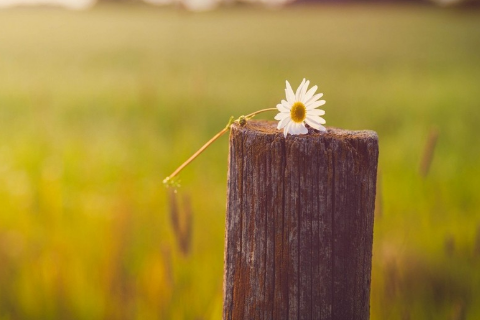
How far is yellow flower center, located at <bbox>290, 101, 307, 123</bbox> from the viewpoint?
1250mm

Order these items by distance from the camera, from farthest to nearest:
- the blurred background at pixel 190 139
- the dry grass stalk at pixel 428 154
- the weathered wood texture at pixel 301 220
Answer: the blurred background at pixel 190 139 < the dry grass stalk at pixel 428 154 < the weathered wood texture at pixel 301 220

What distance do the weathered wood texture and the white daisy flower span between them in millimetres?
20

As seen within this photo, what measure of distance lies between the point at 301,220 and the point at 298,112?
22 cm

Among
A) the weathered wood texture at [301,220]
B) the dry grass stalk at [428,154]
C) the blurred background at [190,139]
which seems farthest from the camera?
the blurred background at [190,139]

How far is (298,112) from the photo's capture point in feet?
4.12

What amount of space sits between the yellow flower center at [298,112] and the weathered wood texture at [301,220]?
0.13ft

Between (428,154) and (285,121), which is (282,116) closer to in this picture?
(285,121)

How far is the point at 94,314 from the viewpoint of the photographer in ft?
8.35

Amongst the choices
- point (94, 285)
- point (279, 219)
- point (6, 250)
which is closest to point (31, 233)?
point (6, 250)

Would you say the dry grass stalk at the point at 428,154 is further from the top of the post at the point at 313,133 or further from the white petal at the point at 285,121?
the white petal at the point at 285,121

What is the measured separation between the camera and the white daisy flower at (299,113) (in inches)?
48.2

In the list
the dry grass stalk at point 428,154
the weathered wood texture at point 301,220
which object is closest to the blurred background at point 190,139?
the dry grass stalk at point 428,154

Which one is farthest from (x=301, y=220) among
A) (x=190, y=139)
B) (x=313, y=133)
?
(x=190, y=139)

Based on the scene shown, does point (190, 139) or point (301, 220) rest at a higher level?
point (190, 139)
